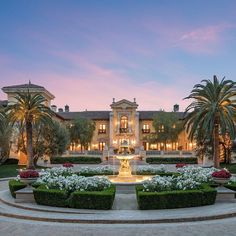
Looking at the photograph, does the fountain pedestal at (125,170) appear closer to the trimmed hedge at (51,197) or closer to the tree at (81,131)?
the trimmed hedge at (51,197)

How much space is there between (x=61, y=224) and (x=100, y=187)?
12.7ft

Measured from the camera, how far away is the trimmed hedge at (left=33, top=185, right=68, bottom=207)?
15.7 metres

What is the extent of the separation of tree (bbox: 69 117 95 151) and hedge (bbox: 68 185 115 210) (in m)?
57.5

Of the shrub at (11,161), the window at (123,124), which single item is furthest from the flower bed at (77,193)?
the window at (123,124)

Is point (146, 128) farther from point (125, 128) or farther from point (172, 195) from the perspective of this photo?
point (172, 195)

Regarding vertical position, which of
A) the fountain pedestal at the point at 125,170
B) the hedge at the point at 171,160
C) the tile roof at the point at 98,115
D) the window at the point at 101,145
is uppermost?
the tile roof at the point at 98,115

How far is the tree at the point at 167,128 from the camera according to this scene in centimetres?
7050

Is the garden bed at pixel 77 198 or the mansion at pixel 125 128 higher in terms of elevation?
the mansion at pixel 125 128

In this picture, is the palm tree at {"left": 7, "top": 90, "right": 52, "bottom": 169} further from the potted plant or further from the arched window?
the arched window

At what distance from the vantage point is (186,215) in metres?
13.8

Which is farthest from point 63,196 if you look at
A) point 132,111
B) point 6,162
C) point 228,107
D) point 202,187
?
point 132,111

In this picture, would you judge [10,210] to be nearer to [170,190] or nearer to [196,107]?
[170,190]

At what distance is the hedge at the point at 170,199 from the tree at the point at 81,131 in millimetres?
57870

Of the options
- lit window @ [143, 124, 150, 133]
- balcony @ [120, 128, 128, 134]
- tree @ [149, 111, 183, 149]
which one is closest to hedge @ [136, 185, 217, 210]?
tree @ [149, 111, 183, 149]
